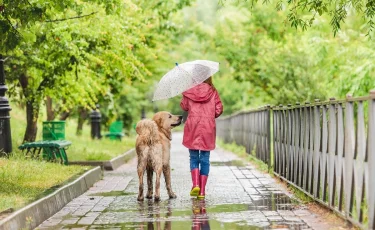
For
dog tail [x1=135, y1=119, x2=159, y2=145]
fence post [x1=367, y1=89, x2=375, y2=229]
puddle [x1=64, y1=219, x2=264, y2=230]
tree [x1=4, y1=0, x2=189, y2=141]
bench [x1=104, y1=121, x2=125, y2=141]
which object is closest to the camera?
fence post [x1=367, y1=89, x2=375, y2=229]

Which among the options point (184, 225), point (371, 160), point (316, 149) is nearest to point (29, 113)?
point (316, 149)

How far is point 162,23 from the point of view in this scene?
27.1m

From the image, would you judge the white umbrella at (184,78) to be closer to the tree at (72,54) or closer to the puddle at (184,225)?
the puddle at (184,225)

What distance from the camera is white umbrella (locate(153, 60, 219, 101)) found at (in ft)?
39.9

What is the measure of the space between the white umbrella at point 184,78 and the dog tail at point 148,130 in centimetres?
65

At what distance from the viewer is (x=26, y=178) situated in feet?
41.6

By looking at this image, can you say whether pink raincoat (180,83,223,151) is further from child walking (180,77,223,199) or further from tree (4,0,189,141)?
tree (4,0,189,141)

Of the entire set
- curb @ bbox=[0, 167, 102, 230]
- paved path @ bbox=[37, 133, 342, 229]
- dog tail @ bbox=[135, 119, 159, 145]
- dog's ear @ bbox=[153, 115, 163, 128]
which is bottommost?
paved path @ bbox=[37, 133, 342, 229]

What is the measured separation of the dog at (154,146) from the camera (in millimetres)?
11648

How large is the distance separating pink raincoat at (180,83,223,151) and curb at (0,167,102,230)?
6.12 ft

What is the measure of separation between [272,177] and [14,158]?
188 inches

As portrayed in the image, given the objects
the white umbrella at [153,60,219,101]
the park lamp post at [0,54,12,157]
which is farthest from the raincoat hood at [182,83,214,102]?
the park lamp post at [0,54,12,157]

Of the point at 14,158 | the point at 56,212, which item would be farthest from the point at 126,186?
the point at 56,212

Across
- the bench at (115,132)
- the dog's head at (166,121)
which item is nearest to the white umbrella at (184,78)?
the dog's head at (166,121)
